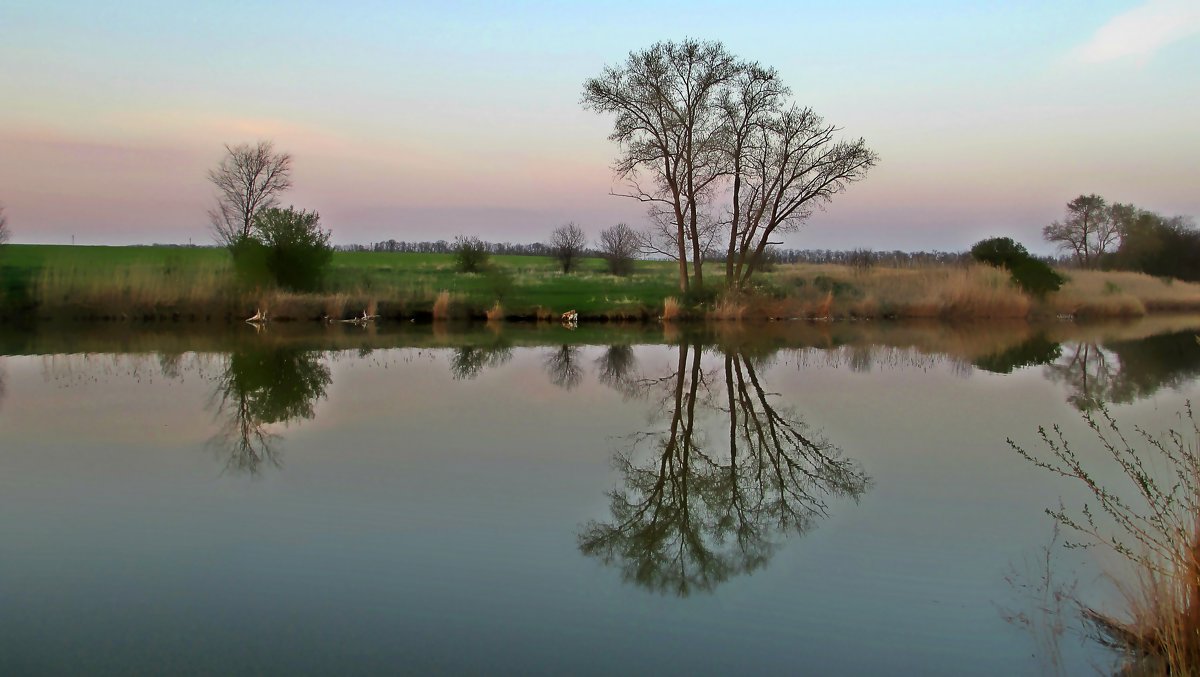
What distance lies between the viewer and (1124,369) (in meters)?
14.3

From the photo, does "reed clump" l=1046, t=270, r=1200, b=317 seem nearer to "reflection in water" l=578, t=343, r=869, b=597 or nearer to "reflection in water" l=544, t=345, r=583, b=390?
"reflection in water" l=544, t=345, r=583, b=390

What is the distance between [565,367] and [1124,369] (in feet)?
29.9

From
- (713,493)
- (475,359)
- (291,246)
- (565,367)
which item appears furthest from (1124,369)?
(291,246)

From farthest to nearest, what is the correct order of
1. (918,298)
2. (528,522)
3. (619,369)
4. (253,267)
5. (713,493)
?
1. (918,298)
2. (253,267)
3. (619,369)
4. (713,493)
5. (528,522)

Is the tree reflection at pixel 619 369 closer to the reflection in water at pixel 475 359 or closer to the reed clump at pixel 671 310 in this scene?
the reflection in water at pixel 475 359

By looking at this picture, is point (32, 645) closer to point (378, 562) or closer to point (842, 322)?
point (378, 562)

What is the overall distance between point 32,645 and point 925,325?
2526cm

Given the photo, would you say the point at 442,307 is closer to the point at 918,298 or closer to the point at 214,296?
the point at 214,296

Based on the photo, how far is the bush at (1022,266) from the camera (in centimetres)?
2944

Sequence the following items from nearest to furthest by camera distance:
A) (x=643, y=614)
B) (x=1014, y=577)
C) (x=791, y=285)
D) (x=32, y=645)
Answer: (x=32, y=645)
(x=643, y=614)
(x=1014, y=577)
(x=791, y=285)

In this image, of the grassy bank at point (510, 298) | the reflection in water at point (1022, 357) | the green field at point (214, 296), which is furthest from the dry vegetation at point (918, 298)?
the reflection in water at point (1022, 357)

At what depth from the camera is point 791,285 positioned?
2920 centimetres

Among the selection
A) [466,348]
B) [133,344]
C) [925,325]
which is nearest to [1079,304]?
[925,325]

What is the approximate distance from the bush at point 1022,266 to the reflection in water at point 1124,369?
31.0 ft
